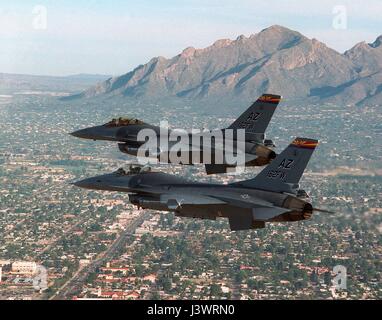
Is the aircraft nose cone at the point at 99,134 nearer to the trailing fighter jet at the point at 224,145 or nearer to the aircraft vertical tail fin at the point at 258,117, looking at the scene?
the trailing fighter jet at the point at 224,145

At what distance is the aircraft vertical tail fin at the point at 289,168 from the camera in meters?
41.4

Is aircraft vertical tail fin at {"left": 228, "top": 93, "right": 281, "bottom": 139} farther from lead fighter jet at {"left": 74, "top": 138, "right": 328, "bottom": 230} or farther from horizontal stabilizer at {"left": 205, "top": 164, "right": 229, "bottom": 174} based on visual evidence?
lead fighter jet at {"left": 74, "top": 138, "right": 328, "bottom": 230}

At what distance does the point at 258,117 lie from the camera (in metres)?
50.6

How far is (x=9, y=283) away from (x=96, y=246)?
1954cm

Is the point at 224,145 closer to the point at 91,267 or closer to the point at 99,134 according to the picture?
the point at 99,134

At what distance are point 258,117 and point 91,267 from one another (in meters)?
50.4

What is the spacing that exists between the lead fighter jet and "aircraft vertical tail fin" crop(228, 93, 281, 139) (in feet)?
25.2

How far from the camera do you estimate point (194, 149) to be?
161 ft

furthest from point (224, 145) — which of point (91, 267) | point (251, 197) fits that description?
point (91, 267)

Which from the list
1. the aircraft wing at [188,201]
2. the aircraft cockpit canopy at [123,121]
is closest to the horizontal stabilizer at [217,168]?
the aircraft wing at [188,201]

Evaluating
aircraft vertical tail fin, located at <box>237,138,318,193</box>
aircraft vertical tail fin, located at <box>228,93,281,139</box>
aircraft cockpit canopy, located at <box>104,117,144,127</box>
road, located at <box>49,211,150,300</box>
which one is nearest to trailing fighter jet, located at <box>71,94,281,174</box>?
aircraft vertical tail fin, located at <box>228,93,281,139</box>

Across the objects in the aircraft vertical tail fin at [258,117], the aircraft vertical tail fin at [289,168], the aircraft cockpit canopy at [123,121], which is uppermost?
the aircraft vertical tail fin at [258,117]

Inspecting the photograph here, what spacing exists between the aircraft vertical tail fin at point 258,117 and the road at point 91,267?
129ft

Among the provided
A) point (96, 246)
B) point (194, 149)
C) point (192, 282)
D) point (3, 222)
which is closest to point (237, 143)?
point (194, 149)
